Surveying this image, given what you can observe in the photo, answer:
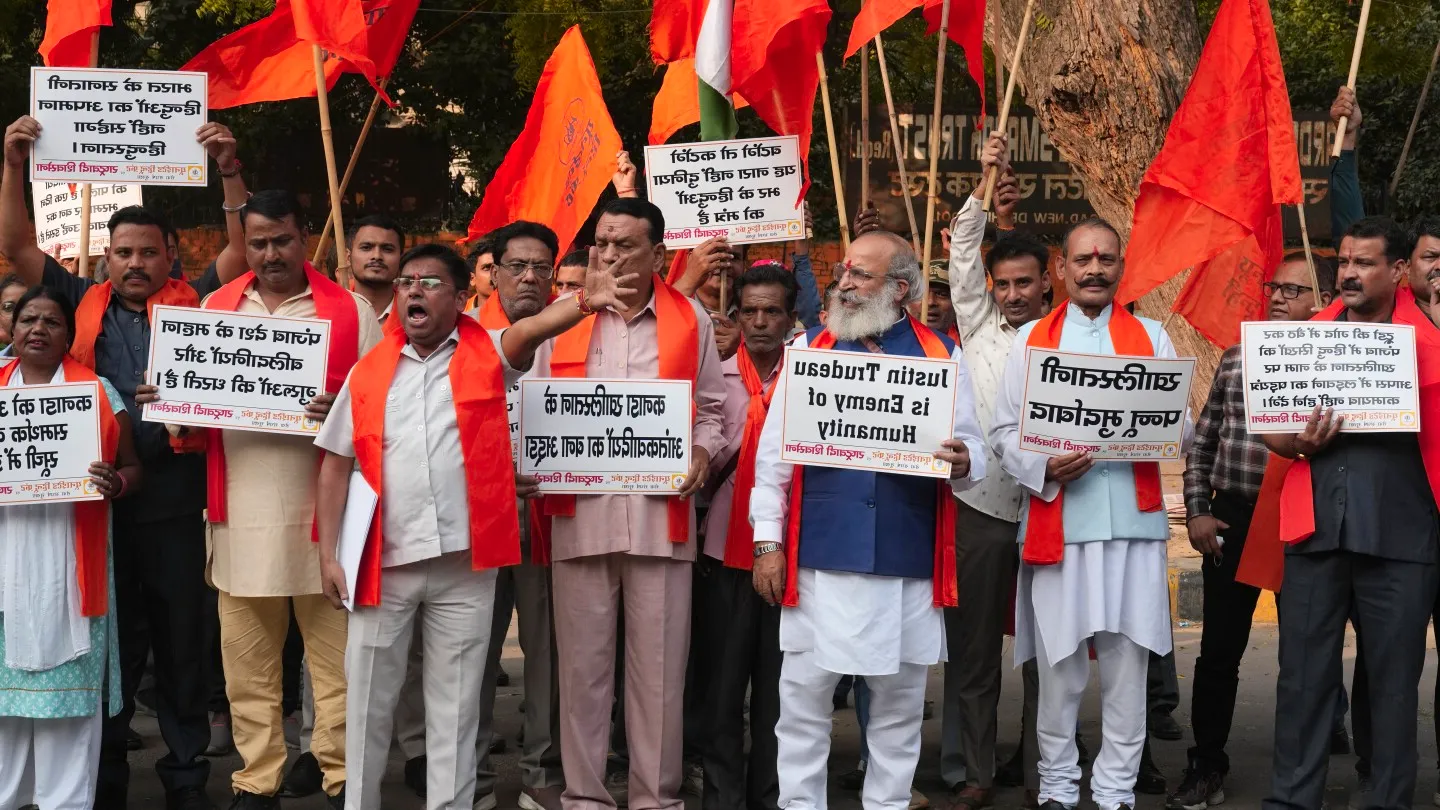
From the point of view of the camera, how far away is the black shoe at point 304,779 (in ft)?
20.8

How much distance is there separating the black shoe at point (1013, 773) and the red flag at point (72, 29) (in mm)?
4798

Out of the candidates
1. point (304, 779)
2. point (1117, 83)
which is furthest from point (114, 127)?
point (1117, 83)

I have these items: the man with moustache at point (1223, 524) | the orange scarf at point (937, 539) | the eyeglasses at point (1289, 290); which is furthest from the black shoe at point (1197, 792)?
the eyeglasses at point (1289, 290)

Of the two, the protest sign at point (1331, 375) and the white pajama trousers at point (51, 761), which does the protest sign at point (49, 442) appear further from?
the protest sign at point (1331, 375)

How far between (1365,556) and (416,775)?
3.60 metres

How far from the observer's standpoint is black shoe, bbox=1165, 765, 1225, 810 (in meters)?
6.30

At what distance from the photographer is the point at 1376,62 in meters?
15.1

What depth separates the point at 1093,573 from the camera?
5.78 metres

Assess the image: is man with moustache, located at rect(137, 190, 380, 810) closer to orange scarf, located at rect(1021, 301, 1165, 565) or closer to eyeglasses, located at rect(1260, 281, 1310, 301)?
orange scarf, located at rect(1021, 301, 1165, 565)

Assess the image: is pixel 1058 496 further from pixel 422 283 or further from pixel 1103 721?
pixel 422 283

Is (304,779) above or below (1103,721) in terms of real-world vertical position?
below

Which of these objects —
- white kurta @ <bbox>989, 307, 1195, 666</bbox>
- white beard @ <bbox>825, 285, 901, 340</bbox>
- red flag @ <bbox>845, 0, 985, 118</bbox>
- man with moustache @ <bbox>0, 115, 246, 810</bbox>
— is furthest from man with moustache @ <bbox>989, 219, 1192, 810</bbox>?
man with moustache @ <bbox>0, 115, 246, 810</bbox>

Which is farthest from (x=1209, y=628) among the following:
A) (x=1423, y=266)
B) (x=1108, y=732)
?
(x=1423, y=266)

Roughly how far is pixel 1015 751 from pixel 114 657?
3674mm
